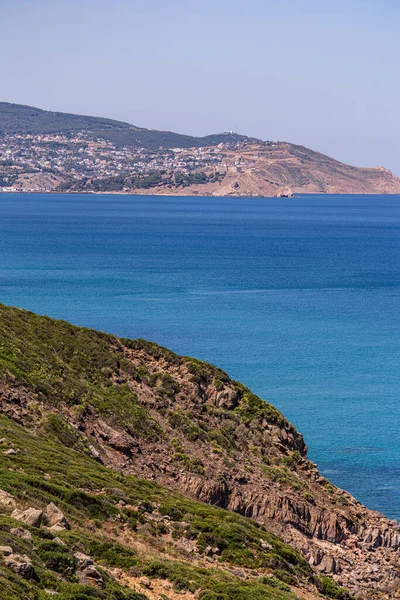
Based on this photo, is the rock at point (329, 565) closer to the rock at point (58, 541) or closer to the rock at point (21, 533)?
the rock at point (58, 541)

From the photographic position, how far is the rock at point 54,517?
1565 centimetres

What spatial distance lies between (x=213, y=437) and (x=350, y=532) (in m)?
4.89

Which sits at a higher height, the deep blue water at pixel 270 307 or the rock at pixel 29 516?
the deep blue water at pixel 270 307

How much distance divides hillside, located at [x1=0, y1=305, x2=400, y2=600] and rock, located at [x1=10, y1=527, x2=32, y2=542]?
188mm

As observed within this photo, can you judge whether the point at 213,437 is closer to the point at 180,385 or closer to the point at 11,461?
the point at 180,385

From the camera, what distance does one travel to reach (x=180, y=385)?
29.8 m

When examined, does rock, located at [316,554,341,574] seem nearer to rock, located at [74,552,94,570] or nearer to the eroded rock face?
the eroded rock face

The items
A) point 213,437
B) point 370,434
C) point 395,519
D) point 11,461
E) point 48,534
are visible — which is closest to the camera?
point 48,534

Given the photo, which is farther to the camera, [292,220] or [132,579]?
[292,220]

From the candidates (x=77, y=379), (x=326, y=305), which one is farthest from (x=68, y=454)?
(x=326, y=305)

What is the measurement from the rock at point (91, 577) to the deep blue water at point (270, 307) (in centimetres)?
1825

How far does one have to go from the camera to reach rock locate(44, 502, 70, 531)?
15648 mm

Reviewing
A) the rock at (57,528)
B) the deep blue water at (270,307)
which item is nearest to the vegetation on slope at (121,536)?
the rock at (57,528)

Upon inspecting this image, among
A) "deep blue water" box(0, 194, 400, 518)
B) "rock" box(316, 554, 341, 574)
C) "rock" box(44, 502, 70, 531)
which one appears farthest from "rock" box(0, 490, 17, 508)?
"deep blue water" box(0, 194, 400, 518)
